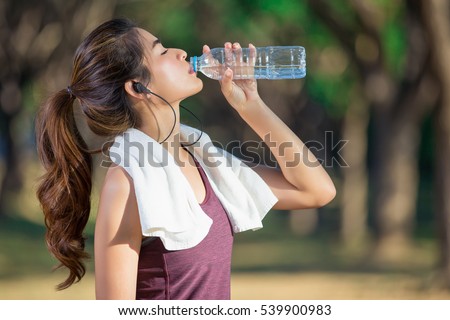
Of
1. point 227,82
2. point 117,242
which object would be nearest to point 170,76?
point 227,82

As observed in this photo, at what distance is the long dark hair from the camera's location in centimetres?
288

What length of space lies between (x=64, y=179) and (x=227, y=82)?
73cm

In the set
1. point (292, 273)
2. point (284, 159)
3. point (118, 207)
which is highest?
point (284, 159)

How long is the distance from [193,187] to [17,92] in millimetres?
15466

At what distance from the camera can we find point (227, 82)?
10.4 feet

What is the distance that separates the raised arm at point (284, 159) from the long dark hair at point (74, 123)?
41 cm

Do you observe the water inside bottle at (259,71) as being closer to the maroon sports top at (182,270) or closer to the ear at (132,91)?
the ear at (132,91)

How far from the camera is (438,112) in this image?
32.5 ft


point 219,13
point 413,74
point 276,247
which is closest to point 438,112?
point 413,74

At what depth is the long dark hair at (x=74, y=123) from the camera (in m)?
2.88

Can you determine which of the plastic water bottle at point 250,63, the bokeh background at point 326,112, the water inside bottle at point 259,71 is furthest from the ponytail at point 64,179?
the bokeh background at point 326,112

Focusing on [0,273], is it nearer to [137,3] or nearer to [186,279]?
[137,3]

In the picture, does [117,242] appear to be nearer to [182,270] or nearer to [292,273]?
[182,270]
